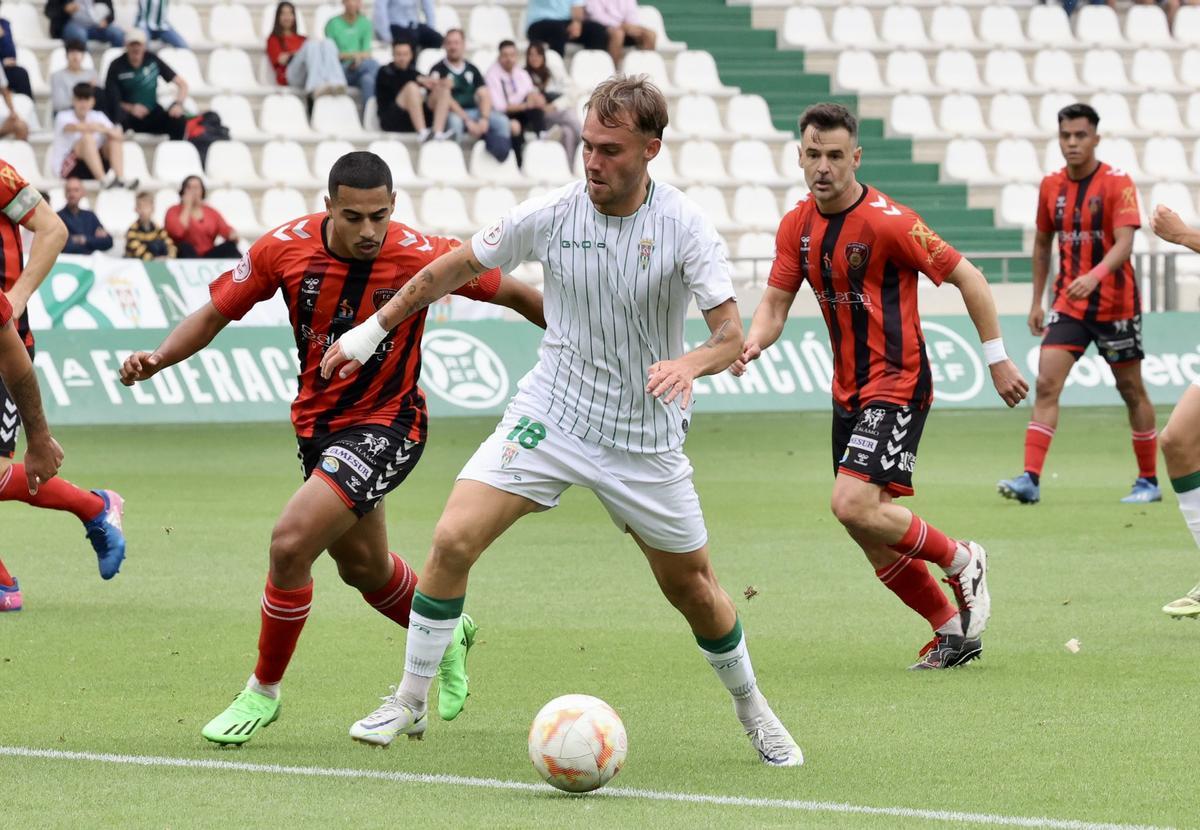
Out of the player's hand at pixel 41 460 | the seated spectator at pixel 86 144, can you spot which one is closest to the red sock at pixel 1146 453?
the player's hand at pixel 41 460

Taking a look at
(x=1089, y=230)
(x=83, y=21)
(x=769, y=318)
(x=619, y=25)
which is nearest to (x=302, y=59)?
(x=83, y=21)

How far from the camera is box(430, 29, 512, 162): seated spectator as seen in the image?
78.4 feet

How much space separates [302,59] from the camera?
24266 millimetres

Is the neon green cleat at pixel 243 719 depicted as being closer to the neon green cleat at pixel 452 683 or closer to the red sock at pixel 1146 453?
the neon green cleat at pixel 452 683

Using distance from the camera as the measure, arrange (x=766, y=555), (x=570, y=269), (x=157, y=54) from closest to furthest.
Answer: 1. (x=570, y=269)
2. (x=766, y=555)
3. (x=157, y=54)

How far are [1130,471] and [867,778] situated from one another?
1047 cm

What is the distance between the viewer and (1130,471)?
50.9 ft

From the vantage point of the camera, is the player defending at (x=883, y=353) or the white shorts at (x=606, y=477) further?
the player defending at (x=883, y=353)

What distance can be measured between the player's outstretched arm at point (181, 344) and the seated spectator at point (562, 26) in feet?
64.2

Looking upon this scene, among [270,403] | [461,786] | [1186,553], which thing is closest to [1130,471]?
[1186,553]

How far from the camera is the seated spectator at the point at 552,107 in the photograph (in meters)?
24.5

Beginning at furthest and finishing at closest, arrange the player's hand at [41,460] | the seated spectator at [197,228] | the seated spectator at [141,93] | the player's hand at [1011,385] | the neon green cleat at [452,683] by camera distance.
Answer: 1. the seated spectator at [141,93]
2. the seated spectator at [197,228]
3. the player's hand at [1011,385]
4. the neon green cleat at [452,683]
5. the player's hand at [41,460]

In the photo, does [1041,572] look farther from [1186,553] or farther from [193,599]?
[193,599]

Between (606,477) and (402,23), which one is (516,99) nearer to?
(402,23)
